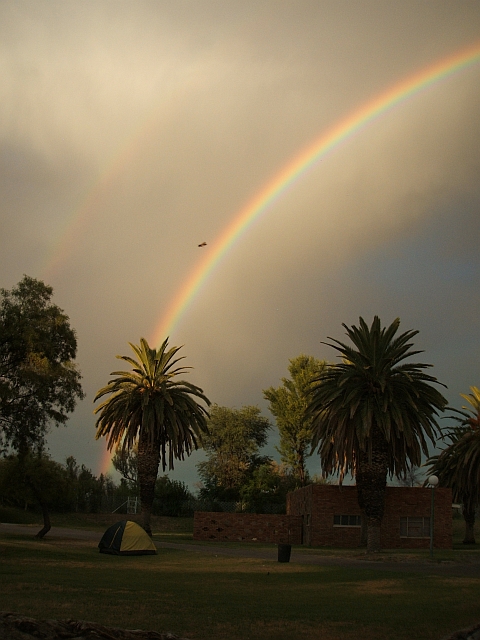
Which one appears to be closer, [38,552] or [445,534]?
[38,552]

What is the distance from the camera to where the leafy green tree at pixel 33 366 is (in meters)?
30.7

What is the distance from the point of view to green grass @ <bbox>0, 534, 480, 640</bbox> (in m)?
12.9

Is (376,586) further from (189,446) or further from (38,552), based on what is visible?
Result: (189,446)

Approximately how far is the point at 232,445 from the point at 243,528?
33.7m

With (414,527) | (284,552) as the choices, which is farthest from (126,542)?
(414,527)

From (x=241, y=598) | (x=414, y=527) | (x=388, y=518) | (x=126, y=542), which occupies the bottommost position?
(x=241, y=598)

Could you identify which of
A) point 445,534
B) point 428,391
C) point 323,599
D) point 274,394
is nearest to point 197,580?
point 323,599

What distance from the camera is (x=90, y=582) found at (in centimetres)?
1912

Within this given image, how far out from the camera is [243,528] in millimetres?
52656

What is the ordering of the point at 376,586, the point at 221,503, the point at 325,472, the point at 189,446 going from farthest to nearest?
1. the point at 221,503
2. the point at 189,446
3. the point at 325,472
4. the point at 376,586

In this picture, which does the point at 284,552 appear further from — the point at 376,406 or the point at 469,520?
the point at 469,520

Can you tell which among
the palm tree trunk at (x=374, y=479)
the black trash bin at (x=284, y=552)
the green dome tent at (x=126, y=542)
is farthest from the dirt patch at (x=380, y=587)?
the palm tree trunk at (x=374, y=479)

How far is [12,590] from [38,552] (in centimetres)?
1322

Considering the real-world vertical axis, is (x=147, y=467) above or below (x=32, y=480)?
above
